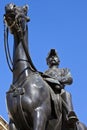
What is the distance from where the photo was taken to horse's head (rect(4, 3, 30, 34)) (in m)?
7.02

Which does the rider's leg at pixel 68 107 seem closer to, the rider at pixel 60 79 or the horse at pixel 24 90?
the rider at pixel 60 79

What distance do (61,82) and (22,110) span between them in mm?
935

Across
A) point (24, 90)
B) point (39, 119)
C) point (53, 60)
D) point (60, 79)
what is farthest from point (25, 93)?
point (53, 60)

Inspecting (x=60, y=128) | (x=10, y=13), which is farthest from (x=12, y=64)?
(x=60, y=128)

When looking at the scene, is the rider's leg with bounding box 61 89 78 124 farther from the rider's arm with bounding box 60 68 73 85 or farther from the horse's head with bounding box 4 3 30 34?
the horse's head with bounding box 4 3 30 34

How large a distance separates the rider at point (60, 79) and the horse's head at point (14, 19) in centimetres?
72

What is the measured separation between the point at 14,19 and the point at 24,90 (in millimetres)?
1116

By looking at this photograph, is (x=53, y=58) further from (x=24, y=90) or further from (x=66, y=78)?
(x=24, y=90)

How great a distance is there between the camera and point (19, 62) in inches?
275

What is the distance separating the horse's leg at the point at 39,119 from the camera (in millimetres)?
6324

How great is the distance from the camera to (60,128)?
669cm

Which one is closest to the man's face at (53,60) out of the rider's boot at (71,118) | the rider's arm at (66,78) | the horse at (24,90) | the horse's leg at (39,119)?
the rider's arm at (66,78)

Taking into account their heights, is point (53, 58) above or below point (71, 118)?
above

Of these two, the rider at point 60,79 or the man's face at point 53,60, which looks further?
the man's face at point 53,60
